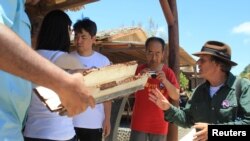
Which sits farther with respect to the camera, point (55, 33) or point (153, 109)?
point (153, 109)

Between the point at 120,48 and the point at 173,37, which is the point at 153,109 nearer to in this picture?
the point at 173,37

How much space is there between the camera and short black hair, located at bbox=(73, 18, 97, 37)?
3.63 metres

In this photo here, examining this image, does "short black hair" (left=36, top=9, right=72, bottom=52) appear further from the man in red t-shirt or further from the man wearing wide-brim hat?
the man in red t-shirt

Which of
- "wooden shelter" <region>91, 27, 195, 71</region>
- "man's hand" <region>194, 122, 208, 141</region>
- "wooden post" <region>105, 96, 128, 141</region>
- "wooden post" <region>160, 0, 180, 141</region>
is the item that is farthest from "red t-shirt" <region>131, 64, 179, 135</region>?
"wooden shelter" <region>91, 27, 195, 71</region>

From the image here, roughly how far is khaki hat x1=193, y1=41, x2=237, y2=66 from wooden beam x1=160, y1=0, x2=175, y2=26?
1605 mm

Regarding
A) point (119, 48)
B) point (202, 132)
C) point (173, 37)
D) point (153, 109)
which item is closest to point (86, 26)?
point (153, 109)

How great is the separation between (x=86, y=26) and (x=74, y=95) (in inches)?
101

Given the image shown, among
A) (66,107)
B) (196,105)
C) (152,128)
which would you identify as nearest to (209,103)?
(196,105)

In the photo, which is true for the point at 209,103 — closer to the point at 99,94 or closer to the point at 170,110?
the point at 170,110

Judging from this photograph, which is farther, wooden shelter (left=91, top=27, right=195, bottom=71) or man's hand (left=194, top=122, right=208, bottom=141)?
wooden shelter (left=91, top=27, right=195, bottom=71)

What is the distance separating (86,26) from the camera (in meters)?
3.63

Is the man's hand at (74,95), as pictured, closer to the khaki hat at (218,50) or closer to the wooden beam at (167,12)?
the khaki hat at (218,50)

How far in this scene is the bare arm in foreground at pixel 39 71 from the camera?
1.02 metres

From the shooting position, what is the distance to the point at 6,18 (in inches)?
47.8
